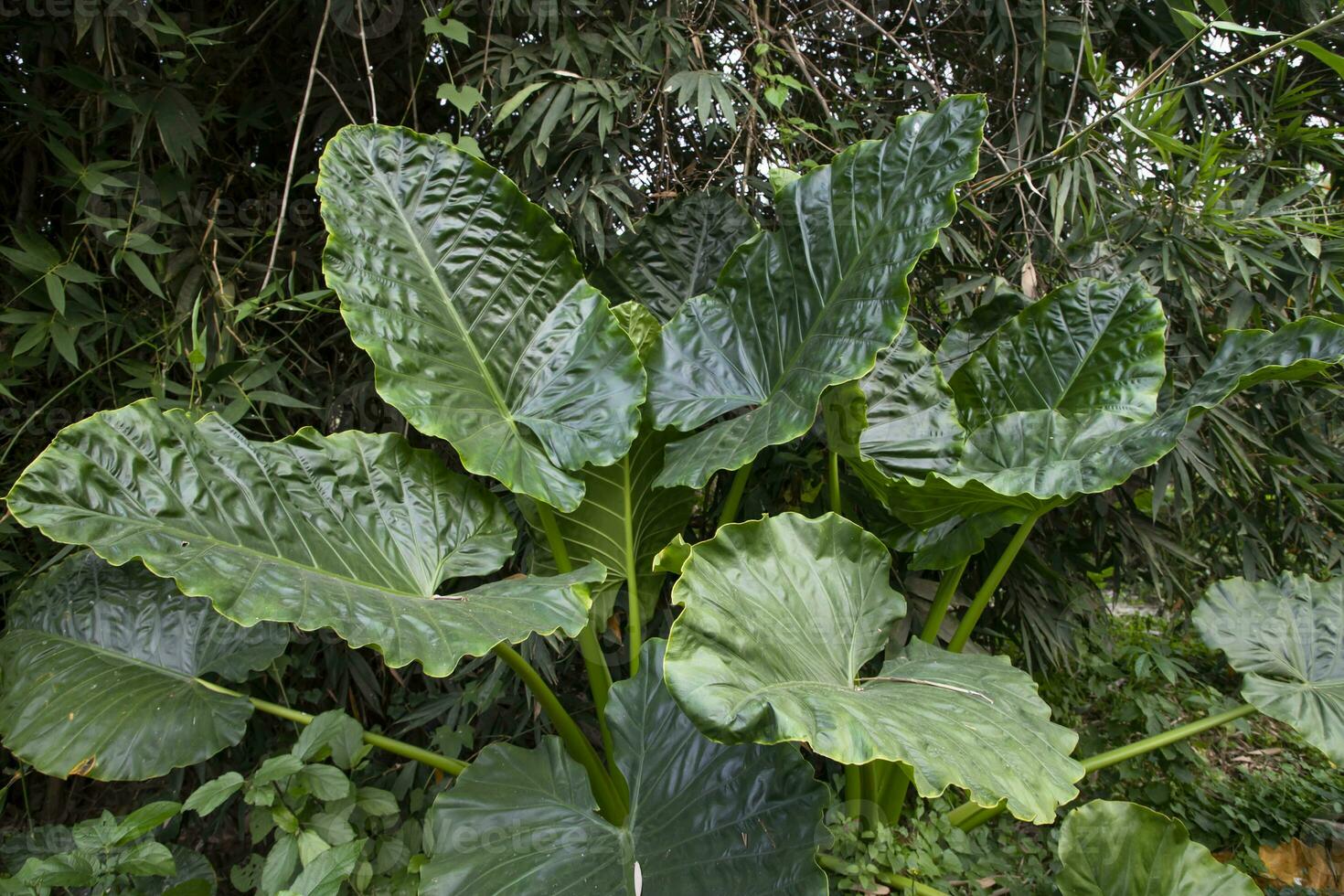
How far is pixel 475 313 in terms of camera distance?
4.42 feet

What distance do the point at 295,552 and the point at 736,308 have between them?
0.77m

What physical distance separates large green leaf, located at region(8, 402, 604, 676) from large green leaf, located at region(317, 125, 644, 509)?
14cm

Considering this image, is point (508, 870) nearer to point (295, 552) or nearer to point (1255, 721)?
point (295, 552)

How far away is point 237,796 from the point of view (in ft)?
5.55

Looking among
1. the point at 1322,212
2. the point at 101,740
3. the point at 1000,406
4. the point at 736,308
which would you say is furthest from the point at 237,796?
the point at 1322,212

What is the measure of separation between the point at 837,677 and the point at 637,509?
0.55 meters

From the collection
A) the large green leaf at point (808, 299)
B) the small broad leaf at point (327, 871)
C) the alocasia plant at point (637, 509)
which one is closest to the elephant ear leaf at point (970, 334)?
the alocasia plant at point (637, 509)

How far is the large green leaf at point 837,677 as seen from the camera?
70cm

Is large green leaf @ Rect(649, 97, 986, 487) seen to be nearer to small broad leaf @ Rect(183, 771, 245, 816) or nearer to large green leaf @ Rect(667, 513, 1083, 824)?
large green leaf @ Rect(667, 513, 1083, 824)

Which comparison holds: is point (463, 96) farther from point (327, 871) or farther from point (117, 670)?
point (327, 871)

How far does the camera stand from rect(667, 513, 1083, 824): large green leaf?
27.5 inches

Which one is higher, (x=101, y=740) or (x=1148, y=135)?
(x=1148, y=135)

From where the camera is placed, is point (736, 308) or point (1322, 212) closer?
point (736, 308)

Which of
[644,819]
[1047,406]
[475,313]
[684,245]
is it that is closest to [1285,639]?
[1047,406]
